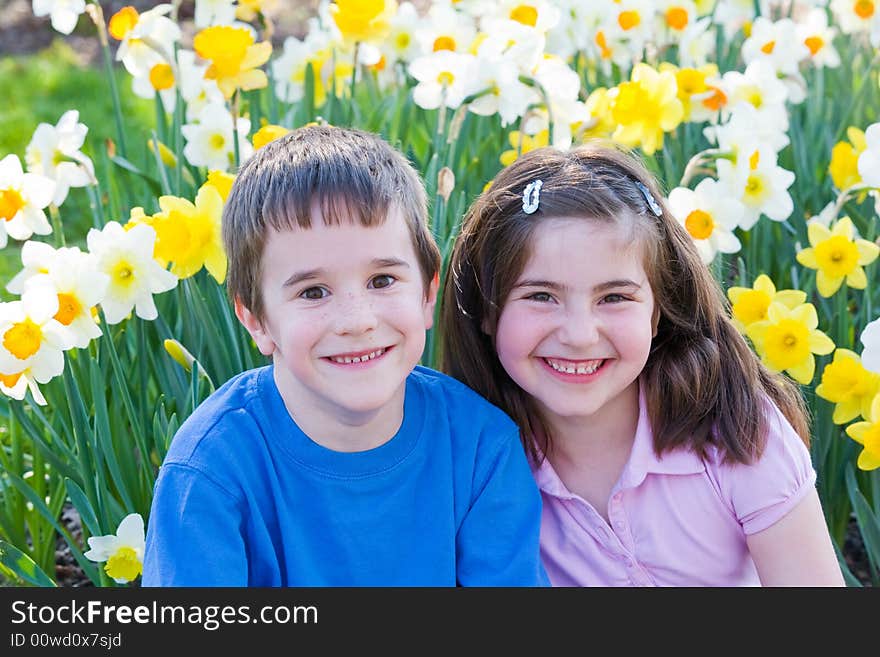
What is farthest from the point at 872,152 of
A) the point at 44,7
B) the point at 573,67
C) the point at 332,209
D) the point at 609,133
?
the point at 44,7

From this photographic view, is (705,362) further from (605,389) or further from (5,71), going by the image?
(5,71)

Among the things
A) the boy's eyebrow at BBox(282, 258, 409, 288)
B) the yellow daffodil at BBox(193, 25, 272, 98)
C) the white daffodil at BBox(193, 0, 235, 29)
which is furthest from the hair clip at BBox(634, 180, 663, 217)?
the white daffodil at BBox(193, 0, 235, 29)

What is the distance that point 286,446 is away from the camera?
1.68 metres

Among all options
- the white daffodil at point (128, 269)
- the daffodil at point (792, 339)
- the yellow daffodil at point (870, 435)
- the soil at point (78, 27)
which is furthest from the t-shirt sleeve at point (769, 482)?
the soil at point (78, 27)

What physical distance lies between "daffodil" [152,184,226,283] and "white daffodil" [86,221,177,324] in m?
0.05

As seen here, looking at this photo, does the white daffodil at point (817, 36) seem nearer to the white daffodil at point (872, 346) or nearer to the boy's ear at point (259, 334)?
the white daffodil at point (872, 346)

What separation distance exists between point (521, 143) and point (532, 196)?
644 mm

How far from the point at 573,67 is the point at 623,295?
5.65 feet

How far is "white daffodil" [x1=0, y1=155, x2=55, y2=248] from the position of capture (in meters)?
2.11

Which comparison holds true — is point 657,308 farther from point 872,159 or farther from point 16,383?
point 16,383

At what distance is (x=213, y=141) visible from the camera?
242 cm

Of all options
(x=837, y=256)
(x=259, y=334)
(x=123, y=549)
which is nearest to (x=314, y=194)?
(x=259, y=334)

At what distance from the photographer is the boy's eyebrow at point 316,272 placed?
5.21ft

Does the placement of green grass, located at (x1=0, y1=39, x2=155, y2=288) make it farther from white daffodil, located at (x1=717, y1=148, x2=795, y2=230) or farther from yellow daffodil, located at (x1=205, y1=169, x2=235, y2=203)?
white daffodil, located at (x1=717, y1=148, x2=795, y2=230)
